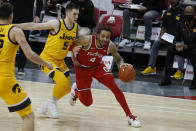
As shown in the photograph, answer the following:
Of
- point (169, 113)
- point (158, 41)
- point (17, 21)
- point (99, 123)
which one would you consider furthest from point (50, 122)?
point (158, 41)

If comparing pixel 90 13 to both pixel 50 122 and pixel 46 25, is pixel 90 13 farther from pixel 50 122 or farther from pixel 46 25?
pixel 50 122

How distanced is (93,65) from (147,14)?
13.7ft

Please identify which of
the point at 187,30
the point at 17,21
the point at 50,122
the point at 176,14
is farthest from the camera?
the point at 176,14

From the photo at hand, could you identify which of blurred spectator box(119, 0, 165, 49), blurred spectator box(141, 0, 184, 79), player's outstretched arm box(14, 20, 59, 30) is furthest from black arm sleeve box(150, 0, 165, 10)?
player's outstretched arm box(14, 20, 59, 30)

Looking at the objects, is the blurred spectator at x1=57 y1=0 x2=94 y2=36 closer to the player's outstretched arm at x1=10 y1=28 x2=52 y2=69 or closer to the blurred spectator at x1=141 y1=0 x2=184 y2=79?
the blurred spectator at x1=141 y1=0 x2=184 y2=79

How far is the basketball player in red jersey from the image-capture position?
507 cm

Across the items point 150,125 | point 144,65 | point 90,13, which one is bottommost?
point 144,65

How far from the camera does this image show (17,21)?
757 cm

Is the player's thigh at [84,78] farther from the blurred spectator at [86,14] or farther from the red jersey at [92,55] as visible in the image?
the blurred spectator at [86,14]

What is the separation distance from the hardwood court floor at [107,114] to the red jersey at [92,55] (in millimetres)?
733

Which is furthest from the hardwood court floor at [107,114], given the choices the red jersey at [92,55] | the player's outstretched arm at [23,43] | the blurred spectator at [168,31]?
the blurred spectator at [168,31]

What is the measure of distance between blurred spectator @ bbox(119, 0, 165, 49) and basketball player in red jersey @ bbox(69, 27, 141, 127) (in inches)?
158

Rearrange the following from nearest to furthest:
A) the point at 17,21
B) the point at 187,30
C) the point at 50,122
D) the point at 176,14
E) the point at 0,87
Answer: the point at 0,87, the point at 50,122, the point at 17,21, the point at 187,30, the point at 176,14

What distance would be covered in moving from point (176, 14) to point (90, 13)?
2.01m
